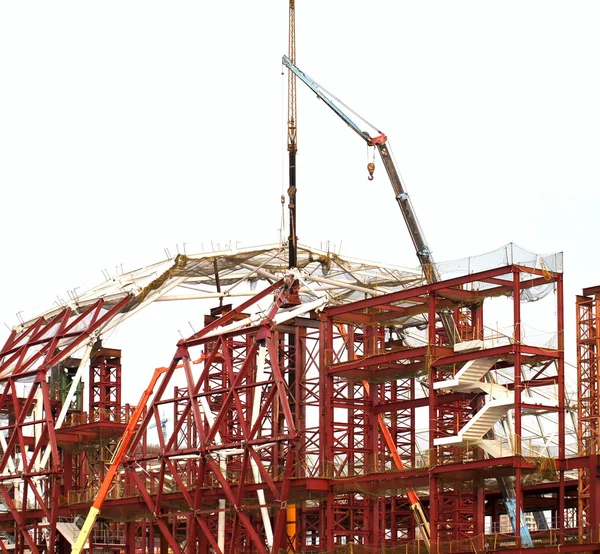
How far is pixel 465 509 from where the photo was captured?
107 meters

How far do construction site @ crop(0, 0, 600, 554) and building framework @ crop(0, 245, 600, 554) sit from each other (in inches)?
8.3

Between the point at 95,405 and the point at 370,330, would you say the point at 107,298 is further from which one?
the point at 370,330

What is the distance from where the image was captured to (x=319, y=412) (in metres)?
102

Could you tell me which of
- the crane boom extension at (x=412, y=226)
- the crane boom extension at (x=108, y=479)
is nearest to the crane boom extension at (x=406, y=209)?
the crane boom extension at (x=412, y=226)

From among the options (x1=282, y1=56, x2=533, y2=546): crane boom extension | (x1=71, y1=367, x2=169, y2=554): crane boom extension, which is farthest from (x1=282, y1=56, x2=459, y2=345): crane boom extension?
(x1=71, y1=367, x2=169, y2=554): crane boom extension

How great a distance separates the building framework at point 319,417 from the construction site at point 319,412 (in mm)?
212

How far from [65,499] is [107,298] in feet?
54.6

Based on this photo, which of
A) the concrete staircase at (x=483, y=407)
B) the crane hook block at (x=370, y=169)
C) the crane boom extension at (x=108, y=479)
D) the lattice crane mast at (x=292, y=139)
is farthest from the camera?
the lattice crane mast at (x=292, y=139)

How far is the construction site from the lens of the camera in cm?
9119

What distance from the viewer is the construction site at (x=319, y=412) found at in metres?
91.2

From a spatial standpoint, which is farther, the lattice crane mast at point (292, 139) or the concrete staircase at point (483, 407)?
the lattice crane mast at point (292, 139)

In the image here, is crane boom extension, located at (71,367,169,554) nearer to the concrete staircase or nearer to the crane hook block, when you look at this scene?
the crane hook block

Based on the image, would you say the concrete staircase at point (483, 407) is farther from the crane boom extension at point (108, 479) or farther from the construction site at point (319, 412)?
the crane boom extension at point (108, 479)

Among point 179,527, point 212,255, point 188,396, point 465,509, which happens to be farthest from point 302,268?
point 179,527
